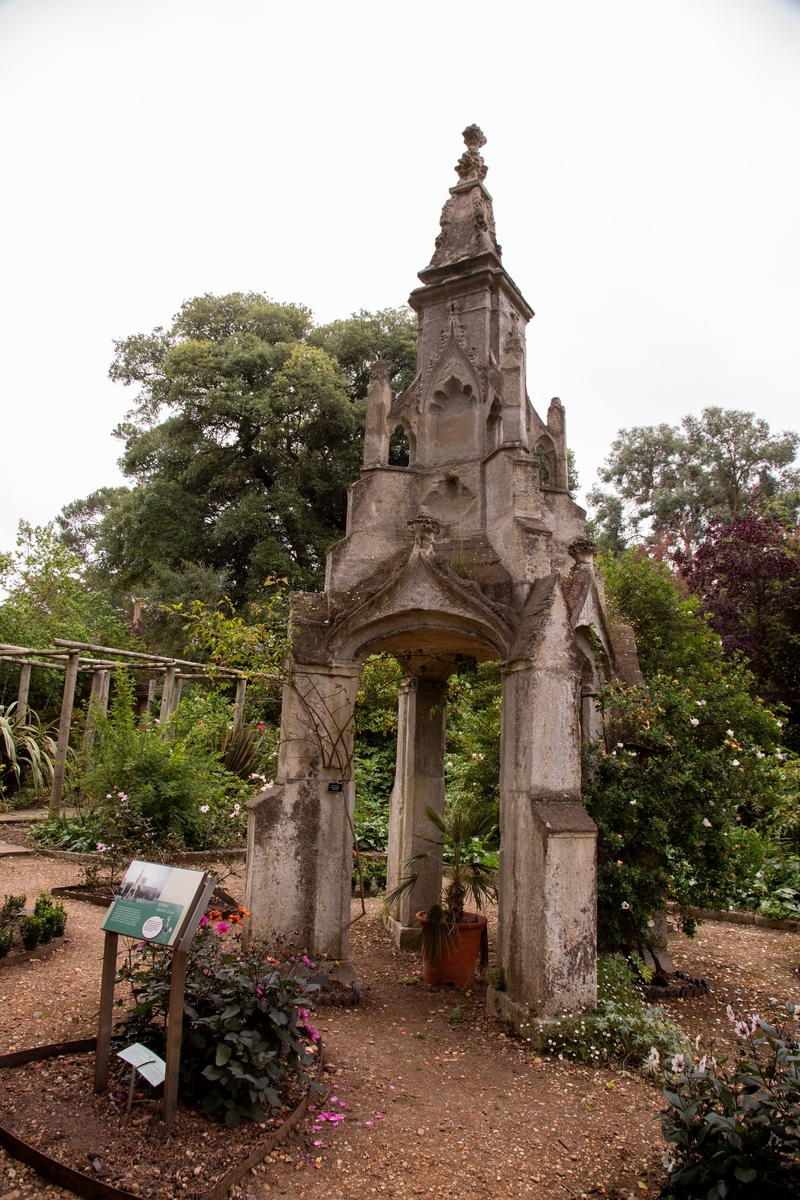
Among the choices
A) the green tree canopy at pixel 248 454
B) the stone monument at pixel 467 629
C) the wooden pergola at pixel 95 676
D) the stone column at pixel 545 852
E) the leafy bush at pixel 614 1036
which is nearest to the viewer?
the leafy bush at pixel 614 1036

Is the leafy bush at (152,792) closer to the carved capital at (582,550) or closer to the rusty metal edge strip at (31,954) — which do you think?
the rusty metal edge strip at (31,954)

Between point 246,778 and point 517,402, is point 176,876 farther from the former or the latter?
point 246,778

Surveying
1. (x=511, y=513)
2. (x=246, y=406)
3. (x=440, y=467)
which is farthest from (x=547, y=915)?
(x=246, y=406)

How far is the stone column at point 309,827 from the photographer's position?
5.27m

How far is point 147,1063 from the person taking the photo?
3.12 m

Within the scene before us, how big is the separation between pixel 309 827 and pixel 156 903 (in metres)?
2.23

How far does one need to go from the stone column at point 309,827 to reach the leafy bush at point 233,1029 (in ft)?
4.52

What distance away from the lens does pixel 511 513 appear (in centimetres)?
563

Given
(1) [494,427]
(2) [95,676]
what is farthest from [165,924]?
(2) [95,676]

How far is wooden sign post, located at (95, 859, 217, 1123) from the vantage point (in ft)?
10.2

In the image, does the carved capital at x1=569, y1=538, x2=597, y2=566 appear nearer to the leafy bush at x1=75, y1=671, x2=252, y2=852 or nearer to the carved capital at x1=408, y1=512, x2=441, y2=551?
the carved capital at x1=408, y1=512, x2=441, y2=551

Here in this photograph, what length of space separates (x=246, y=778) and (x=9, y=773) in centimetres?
566

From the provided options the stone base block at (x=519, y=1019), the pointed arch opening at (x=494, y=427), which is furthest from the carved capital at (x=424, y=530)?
the stone base block at (x=519, y=1019)

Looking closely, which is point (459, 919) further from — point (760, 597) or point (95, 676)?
point (760, 597)
